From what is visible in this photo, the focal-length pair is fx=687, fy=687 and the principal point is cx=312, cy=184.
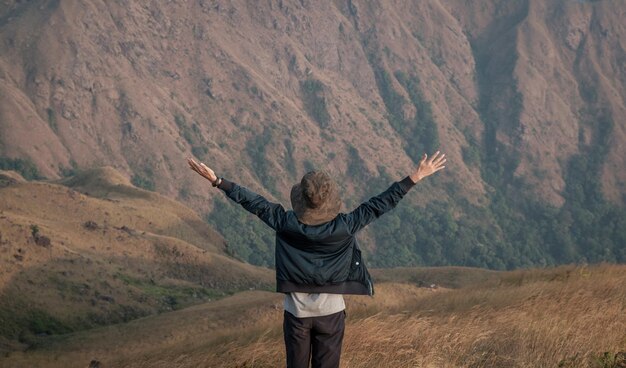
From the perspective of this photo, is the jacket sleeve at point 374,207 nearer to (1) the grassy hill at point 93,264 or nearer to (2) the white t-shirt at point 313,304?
(2) the white t-shirt at point 313,304

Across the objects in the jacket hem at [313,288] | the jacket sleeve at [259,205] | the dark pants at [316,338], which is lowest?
the dark pants at [316,338]

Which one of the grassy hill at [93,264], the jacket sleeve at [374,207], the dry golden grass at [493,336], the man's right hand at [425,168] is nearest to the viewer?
the jacket sleeve at [374,207]

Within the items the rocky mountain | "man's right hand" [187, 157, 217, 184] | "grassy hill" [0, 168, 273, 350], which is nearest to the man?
"man's right hand" [187, 157, 217, 184]

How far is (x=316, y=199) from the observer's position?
5.62 metres

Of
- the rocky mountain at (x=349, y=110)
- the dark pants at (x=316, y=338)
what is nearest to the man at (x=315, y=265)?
the dark pants at (x=316, y=338)

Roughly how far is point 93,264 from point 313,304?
2946cm

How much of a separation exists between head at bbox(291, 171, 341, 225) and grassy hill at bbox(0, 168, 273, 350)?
20.3 m

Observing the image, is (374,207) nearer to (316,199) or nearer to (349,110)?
(316,199)

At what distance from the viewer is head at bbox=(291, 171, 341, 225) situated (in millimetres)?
5629

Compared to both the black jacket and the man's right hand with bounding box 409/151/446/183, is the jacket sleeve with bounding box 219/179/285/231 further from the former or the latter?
the man's right hand with bounding box 409/151/446/183

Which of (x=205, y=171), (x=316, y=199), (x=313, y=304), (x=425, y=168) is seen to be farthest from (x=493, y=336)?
(x=205, y=171)

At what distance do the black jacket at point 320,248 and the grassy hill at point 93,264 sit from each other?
20.1 metres

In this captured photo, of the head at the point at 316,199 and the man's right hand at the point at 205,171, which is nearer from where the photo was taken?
the head at the point at 316,199

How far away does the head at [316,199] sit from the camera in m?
5.63
